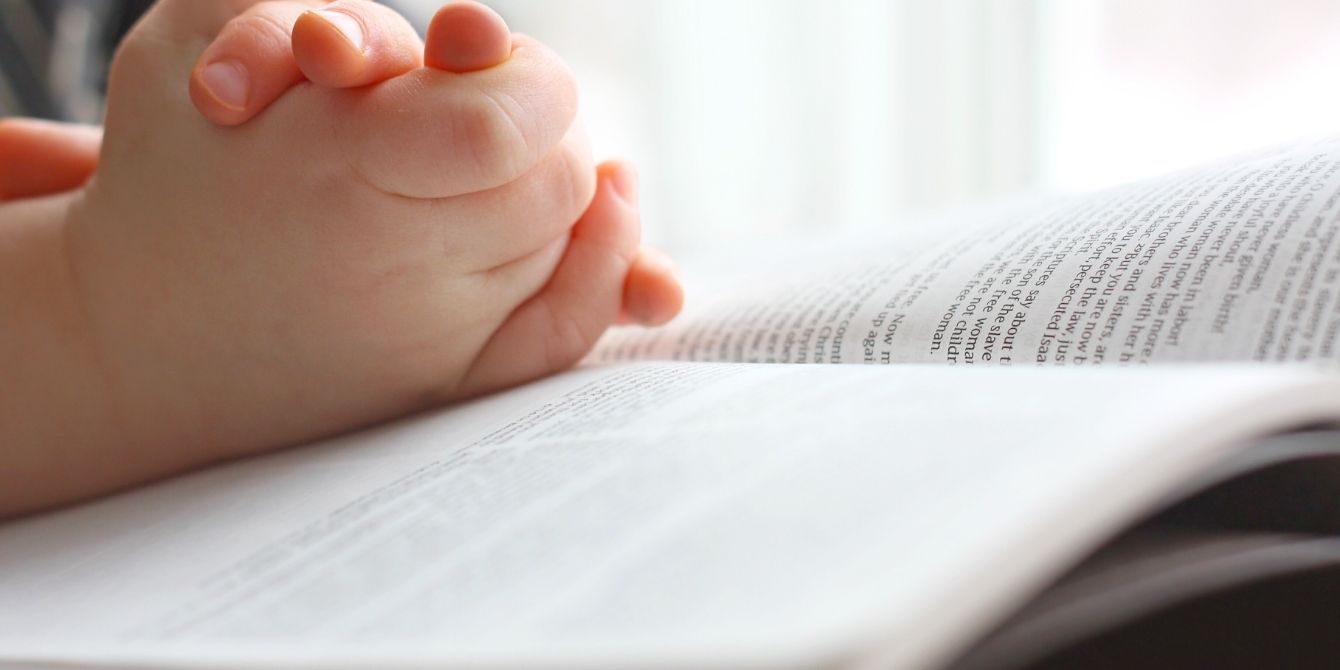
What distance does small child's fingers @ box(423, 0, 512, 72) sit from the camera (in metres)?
0.37

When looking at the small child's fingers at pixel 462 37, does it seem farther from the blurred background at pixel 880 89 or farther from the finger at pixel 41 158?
the blurred background at pixel 880 89

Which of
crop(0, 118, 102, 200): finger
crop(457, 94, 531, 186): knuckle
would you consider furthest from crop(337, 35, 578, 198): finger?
crop(0, 118, 102, 200): finger

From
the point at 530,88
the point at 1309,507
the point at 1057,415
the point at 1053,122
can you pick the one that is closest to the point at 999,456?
the point at 1057,415

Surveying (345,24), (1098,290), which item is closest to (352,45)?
(345,24)

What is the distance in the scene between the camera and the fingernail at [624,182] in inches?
18.5

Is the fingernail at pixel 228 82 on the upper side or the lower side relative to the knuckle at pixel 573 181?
upper

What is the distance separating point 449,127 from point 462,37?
0.11 feet

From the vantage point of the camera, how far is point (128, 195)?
0.41 meters

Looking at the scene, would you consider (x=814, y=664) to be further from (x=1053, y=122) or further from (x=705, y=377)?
(x=1053, y=122)

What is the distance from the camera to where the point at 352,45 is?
36cm

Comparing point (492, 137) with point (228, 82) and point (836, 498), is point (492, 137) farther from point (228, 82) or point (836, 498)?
point (836, 498)

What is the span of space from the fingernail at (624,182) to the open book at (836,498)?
0.08 metres

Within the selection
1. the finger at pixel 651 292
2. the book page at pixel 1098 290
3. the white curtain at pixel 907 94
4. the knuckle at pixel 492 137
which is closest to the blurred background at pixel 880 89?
the white curtain at pixel 907 94

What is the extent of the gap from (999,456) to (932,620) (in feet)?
0.19
